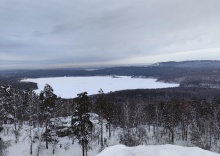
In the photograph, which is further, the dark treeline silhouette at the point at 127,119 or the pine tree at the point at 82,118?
the dark treeline silhouette at the point at 127,119

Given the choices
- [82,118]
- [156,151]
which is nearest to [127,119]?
[82,118]

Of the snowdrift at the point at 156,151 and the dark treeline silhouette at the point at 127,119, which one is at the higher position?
the snowdrift at the point at 156,151

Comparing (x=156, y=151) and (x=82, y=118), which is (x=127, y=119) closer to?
(x=82, y=118)

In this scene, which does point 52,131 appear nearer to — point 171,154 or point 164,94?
point 171,154

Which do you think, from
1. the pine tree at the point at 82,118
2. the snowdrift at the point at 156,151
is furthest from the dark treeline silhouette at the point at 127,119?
the snowdrift at the point at 156,151

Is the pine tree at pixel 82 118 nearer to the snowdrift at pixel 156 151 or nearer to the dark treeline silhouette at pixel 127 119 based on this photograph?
the dark treeline silhouette at pixel 127 119

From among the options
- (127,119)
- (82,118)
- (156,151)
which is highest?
(156,151)

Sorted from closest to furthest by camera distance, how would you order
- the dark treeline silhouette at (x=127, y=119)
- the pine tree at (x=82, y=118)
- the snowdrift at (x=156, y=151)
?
the snowdrift at (x=156, y=151) < the pine tree at (x=82, y=118) < the dark treeline silhouette at (x=127, y=119)

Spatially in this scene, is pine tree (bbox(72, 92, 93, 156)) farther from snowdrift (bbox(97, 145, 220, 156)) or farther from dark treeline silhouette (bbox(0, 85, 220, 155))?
snowdrift (bbox(97, 145, 220, 156))

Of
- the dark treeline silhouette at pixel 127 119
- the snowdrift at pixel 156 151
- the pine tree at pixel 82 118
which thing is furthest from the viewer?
the dark treeline silhouette at pixel 127 119

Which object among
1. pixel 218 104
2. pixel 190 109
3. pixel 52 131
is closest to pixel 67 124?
pixel 52 131

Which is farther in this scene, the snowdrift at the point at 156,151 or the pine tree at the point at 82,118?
the pine tree at the point at 82,118
